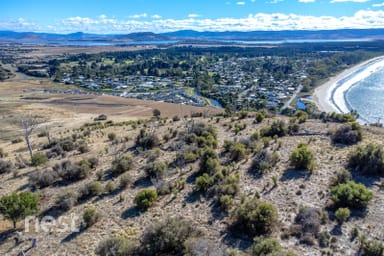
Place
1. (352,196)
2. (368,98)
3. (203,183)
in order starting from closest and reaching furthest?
1. (352,196)
2. (203,183)
3. (368,98)

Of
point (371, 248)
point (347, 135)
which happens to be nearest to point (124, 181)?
point (371, 248)

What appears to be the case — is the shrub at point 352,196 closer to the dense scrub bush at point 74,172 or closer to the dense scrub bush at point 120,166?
the dense scrub bush at point 120,166

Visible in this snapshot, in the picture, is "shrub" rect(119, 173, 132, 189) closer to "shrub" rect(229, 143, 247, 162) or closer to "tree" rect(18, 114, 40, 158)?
"shrub" rect(229, 143, 247, 162)

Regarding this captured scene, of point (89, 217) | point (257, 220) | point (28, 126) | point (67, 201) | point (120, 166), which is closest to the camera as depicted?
point (257, 220)

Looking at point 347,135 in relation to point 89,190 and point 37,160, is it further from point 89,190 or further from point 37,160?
point 37,160

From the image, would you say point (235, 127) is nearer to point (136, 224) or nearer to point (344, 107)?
point (136, 224)

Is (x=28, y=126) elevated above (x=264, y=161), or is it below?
below

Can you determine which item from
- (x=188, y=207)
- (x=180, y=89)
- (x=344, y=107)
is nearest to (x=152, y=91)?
(x=180, y=89)
